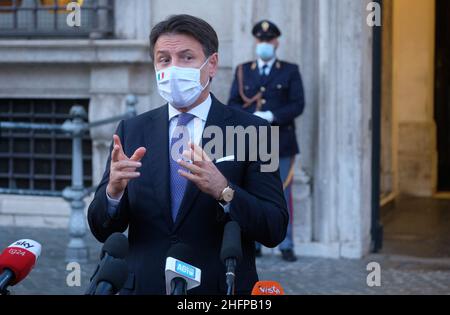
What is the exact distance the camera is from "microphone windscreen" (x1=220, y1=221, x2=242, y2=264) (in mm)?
2893

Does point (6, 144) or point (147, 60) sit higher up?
point (147, 60)

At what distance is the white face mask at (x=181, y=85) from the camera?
11.1 ft

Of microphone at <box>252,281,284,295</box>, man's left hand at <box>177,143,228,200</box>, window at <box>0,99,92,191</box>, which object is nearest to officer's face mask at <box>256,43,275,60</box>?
window at <box>0,99,92,191</box>

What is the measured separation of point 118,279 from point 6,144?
26.3 feet

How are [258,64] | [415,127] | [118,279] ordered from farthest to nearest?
1. [415,127]
2. [258,64]
3. [118,279]

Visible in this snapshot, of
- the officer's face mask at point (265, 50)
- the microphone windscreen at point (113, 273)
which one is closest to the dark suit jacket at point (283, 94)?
the officer's face mask at point (265, 50)

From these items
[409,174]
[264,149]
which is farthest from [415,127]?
[264,149]

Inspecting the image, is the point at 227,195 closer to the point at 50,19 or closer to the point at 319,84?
the point at 319,84

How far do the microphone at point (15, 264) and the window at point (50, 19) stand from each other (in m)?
6.87

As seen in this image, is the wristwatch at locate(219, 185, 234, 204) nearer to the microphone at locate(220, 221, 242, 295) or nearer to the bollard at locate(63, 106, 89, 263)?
the microphone at locate(220, 221, 242, 295)

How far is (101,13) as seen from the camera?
9.91 meters

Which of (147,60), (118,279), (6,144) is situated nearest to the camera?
(118,279)
